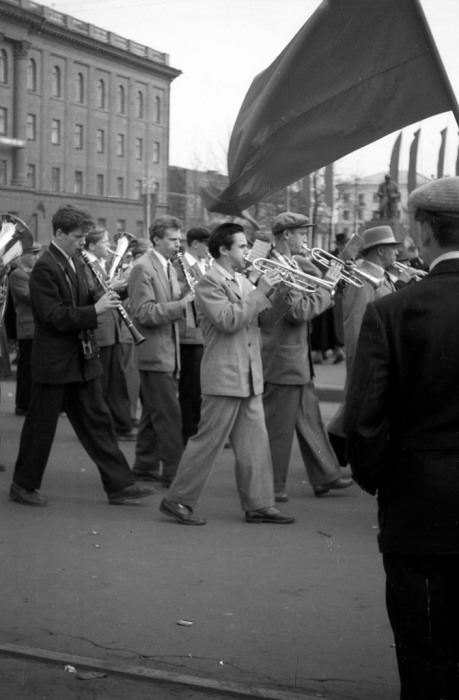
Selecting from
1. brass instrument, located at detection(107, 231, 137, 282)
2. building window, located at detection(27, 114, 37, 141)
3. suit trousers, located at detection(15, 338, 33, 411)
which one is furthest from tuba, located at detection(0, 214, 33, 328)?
building window, located at detection(27, 114, 37, 141)

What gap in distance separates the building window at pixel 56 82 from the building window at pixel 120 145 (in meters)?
9.04

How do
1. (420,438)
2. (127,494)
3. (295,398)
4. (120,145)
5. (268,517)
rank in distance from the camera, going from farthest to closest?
1. (120,145)
2. (295,398)
3. (127,494)
4. (268,517)
5. (420,438)

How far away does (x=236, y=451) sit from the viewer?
23.6 ft

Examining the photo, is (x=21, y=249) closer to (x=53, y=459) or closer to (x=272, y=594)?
(x=53, y=459)

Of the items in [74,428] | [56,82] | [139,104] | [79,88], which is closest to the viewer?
[74,428]

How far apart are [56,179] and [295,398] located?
6995 cm

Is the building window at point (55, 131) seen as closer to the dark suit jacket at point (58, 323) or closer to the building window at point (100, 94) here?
the building window at point (100, 94)

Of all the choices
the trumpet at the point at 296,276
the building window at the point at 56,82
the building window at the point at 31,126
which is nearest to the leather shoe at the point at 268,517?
the trumpet at the point at 296,276

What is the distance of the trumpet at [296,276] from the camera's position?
7988 mm

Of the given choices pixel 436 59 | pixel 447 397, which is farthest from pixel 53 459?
pixel 447 397

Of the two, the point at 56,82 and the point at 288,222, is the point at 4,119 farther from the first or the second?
the point at 288,222

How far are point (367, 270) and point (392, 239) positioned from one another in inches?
12.6

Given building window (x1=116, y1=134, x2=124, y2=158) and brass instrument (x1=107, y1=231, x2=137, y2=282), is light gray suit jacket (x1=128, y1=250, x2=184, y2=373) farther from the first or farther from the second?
building window (x1=116, y1=134, x2=124, y2=158)

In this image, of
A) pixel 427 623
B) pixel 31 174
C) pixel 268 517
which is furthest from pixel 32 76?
pixel 427 623
